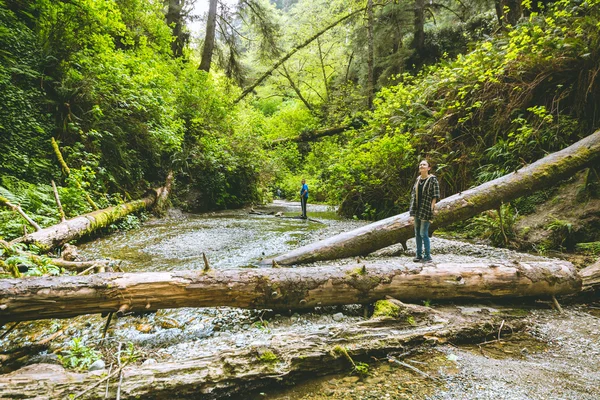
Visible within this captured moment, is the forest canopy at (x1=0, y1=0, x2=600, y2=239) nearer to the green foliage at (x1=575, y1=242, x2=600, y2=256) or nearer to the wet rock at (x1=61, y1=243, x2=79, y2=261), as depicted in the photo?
the wet rock at (x1=61, y1=243, x2=79, y2=261)

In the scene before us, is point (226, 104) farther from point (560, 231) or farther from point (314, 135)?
point (560, 231)

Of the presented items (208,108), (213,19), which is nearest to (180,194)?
(208,108)

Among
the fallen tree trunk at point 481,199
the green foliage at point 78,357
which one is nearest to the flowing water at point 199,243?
the fallen tree trunk at point 481,199

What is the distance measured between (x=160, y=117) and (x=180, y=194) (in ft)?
12.7

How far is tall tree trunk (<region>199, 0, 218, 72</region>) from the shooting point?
1545 cm

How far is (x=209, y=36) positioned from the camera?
1548 cm

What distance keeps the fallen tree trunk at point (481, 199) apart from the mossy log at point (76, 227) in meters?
5.02

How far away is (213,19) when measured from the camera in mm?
15500

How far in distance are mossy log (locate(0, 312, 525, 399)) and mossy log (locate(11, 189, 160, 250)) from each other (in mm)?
3572

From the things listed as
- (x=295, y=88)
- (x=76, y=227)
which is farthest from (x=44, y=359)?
(x=295, y=88)

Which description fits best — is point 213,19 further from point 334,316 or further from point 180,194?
point 334,316

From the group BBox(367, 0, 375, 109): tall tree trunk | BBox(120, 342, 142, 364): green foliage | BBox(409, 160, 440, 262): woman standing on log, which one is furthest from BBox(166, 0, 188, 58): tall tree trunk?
BBox(120, 342, 142, 364): green foliage

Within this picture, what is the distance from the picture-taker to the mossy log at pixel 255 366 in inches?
79.6

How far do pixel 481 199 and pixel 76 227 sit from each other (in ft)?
28.9
